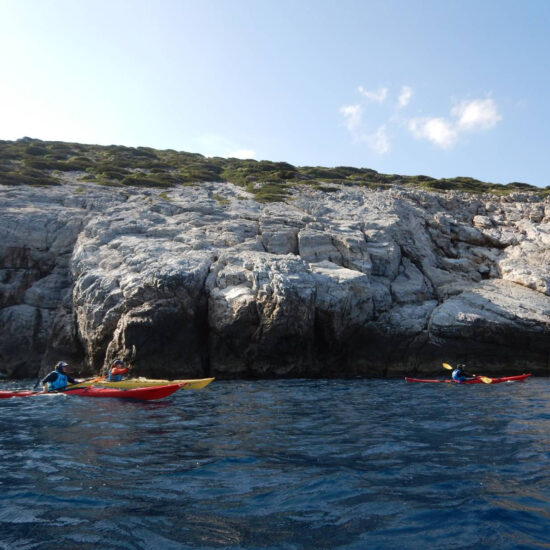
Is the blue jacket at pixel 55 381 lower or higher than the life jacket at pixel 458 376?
lower

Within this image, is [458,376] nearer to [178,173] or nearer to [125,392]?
[125,392]

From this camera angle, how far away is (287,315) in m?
22.4

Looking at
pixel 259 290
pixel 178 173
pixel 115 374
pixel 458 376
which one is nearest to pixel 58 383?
pixel 115 374

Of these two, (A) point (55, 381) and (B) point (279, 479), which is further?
(A) point (55, 381)

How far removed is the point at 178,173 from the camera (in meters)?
48.8

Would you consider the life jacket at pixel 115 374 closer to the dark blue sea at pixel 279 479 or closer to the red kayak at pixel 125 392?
the red kayak at pixel 125 392

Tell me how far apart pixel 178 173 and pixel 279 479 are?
4558cm

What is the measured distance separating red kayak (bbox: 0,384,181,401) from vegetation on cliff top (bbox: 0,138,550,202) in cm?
2292

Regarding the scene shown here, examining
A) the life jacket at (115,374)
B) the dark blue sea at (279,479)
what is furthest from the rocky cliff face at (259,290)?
the dark blue sea at (279,479)

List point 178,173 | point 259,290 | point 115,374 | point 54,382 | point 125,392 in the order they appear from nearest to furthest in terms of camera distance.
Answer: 1. point 125,392
2. point 54,382
3. point 115,374
4. point 259,290
5. point 178,173

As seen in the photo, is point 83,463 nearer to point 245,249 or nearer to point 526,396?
point 526,396

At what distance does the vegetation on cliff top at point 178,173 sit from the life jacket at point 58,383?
75.4 ft

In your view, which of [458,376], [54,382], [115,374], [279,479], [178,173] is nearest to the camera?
[279,479]

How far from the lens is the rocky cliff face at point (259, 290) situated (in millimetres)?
22922
